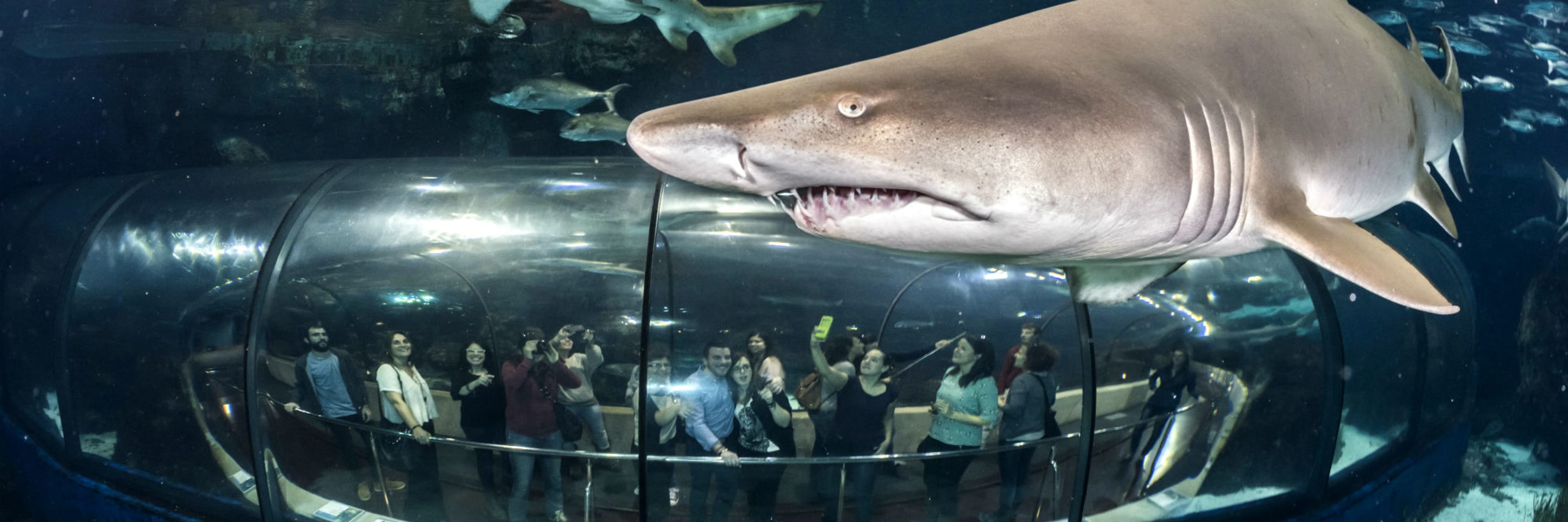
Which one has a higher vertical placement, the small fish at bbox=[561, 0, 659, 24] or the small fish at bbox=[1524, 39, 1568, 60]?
the small fish at bbox=[561, 0, 659, 24]

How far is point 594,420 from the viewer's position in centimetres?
351

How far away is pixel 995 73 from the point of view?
125 centimetres

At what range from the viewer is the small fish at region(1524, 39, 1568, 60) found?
10.3 meters

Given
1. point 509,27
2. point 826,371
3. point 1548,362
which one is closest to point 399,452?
point 826,371

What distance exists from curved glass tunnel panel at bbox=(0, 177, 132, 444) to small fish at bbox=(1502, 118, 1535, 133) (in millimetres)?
17421

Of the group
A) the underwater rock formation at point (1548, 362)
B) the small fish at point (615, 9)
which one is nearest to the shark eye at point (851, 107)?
the small fish at point (615, 9)

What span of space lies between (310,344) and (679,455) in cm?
205

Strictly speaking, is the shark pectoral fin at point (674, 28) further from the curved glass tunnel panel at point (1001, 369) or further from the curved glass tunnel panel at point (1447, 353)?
the curved glass tunnel panel at point (1447, 353)

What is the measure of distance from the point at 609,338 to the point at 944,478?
1847 mm

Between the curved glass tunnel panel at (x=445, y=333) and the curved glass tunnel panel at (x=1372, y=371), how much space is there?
422 centimetres

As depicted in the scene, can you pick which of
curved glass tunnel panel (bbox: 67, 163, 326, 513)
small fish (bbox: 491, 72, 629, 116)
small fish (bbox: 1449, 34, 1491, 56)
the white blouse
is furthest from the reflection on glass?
small fish (bbox: 1449, 34, 1491, 56)

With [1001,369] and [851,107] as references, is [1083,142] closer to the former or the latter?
[851,107]

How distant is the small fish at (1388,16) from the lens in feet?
36.8

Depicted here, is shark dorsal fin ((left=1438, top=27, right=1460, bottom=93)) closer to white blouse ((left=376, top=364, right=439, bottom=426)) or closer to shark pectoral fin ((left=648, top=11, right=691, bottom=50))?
white blouse ((left=376, top=364, right=439, bottom=426))
